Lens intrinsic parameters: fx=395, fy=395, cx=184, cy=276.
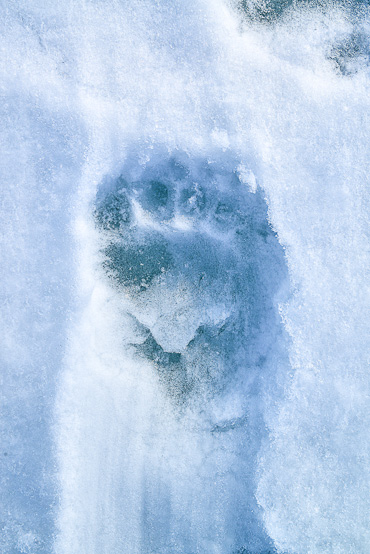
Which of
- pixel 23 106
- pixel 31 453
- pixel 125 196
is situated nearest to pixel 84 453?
pixel 31 453

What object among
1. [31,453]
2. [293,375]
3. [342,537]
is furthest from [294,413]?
[31,453]

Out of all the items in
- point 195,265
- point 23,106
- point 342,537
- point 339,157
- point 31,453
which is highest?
point 339,157

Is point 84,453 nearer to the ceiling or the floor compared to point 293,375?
nearer to the floor

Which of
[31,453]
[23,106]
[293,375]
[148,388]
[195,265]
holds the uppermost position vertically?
[23,106]

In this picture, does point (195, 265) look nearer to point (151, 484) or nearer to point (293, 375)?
point (293, 375)

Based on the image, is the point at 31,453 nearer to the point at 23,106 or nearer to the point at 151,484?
the point at 151,484

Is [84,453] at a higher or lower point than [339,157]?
lower

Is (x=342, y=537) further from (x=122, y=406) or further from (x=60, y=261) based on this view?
(x=60, y=261)

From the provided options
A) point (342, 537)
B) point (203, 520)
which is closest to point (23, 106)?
point (203, 520)
